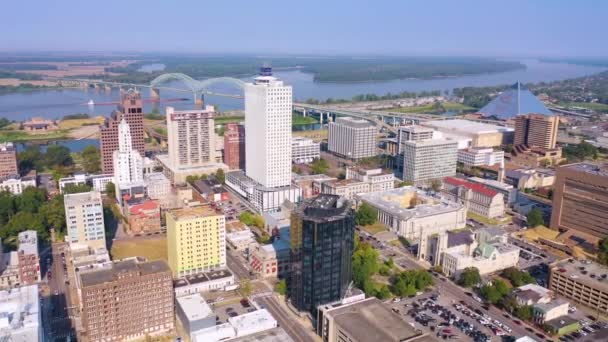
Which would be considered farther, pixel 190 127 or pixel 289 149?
pixel 190 127

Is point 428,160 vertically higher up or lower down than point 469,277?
higher up

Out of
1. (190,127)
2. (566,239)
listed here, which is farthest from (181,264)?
(566,239)

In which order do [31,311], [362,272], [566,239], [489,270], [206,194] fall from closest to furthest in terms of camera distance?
[31,311] < [362,272] < [489,270] < [566,239] < [206,194]

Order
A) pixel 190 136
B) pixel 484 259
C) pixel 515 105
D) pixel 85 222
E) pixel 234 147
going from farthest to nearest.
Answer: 1. pixel 515 105
2. pixel 234 147
3. pixel 190 136
4. pixel 85 222
5. pixel 484 259

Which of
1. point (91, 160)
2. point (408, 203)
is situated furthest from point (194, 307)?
point (91, 160)

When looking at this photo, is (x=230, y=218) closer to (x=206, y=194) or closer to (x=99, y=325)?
(x=206, y=194)

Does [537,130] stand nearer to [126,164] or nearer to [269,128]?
[269,128]

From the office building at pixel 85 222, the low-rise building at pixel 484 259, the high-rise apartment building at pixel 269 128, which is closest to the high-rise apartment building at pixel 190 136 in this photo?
the high-rise apartment building at pixel 269 128
